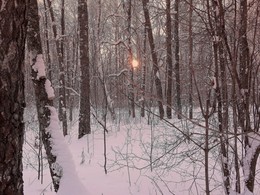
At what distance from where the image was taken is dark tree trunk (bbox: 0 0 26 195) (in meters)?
1.34

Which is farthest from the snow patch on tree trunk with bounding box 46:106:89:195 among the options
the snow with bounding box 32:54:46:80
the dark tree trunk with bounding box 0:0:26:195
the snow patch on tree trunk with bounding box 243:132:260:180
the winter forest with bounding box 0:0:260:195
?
the dark tree trunk with bounding box 0:0:26:195

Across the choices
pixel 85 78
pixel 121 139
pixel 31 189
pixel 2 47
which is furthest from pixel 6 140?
pixel 85 78

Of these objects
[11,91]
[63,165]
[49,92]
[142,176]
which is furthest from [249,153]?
[142,176]

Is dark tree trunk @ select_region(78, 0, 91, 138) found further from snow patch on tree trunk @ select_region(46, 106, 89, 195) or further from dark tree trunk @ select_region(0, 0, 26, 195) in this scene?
dark tree trunk @ select_region(0, 0, 26, 195)

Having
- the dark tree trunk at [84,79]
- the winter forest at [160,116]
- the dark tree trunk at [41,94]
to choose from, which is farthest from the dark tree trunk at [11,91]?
the dark tree trunk at [84,79]

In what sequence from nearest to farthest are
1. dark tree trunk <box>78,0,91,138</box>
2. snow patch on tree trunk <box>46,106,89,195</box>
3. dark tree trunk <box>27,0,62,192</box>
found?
snow patch on tree trunk <box>46,106,89,195</box> → dark tree trunk <box>27,0,62,192</box> → dark tree trunk <box>78,0,91,138</box>

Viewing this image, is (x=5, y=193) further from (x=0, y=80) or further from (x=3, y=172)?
(x=0, y=80)

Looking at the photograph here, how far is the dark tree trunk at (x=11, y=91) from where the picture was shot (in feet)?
4.39

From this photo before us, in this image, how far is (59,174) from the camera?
438cm

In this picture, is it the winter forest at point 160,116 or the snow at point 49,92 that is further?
the snow at point 49,92

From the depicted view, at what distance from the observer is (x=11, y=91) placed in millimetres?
1365

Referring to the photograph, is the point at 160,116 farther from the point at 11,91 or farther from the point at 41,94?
the point at 41,94

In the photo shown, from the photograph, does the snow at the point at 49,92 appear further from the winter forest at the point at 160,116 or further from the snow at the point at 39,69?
the snow at the point at 39,69

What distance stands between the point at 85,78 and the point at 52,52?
21.6 m
